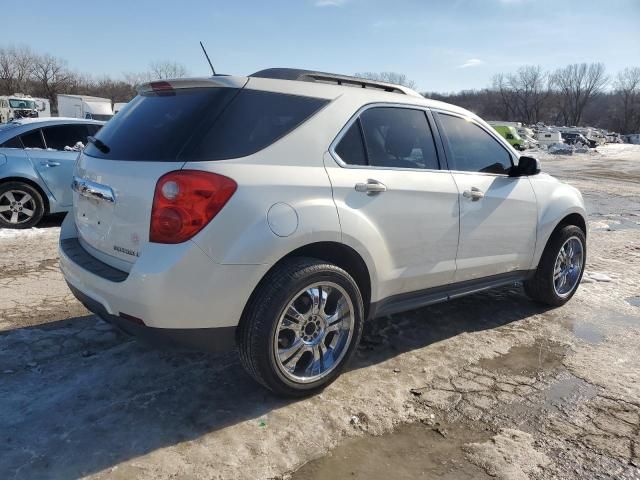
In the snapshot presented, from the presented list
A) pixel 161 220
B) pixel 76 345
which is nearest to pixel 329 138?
pixel 161 220

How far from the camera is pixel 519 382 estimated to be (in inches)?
139

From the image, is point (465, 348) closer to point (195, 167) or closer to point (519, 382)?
point (519, 382)

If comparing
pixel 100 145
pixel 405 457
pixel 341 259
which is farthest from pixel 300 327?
pixel 100 145

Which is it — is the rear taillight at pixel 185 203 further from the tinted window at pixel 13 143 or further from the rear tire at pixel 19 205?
the tinted window at pixel 13 143

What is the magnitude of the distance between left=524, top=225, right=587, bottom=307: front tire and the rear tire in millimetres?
6257

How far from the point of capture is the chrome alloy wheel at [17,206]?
714cm

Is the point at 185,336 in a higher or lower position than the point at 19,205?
lower

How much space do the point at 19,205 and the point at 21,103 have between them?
153 ft

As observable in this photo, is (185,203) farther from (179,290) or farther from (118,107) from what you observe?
(118,107)

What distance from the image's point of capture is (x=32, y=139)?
733cm

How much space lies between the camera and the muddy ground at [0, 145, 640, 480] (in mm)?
2588

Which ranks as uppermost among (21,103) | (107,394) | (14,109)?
(21,103)

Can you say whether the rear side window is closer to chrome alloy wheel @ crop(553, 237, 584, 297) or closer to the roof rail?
the roof rail

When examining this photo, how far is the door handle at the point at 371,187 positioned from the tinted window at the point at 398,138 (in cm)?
16
